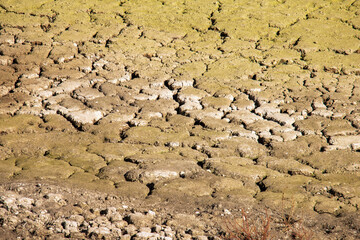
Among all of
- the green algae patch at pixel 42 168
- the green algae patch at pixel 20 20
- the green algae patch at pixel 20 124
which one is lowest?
the green algae patch at pixel 20 124

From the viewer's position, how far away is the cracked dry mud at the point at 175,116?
2.73 meters

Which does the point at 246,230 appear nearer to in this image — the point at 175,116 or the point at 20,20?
the point at 175,116

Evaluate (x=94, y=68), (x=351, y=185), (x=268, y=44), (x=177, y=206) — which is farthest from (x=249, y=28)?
(x=177, y=206)

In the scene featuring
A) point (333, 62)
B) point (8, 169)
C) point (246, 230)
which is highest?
point (246, 230)

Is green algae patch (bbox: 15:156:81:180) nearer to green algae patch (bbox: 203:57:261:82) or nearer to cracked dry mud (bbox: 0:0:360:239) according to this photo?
cracked dry mud (bbox: 0:0:360:239)

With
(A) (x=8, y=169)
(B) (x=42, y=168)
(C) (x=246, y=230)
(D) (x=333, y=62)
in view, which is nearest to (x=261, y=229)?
(C) (x=246, y=230)

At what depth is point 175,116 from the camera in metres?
4.27

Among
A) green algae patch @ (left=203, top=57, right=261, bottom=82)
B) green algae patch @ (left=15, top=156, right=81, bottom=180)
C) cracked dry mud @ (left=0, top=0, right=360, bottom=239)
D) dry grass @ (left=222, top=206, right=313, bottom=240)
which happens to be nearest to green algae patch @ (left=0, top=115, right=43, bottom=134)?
cracked dry mud @ (left=0, top=0, right=360, bottom=239)

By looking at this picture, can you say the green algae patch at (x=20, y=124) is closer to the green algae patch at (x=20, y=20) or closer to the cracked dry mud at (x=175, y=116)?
the cracked dry mud at (x=175, y=116)

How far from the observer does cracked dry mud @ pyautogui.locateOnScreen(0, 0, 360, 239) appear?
2.73 metres

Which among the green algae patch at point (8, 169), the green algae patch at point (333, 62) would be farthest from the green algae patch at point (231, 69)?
the green algae patch at point (8, 169)

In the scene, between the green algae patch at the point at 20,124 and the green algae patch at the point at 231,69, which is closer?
the green algae patch at the point at 20,124

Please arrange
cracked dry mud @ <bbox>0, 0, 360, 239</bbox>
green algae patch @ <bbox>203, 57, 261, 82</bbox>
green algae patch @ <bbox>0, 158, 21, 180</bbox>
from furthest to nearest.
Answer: green algae patch @ <bbox>203, 57, 261, 82</bbox>
green algae patch @ <bbox>0, 158, 21, 180</bbox>
cracked dry mud @ <bbox>0, 0, 360, 239</bbox>

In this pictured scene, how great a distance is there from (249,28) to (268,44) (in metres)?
0.46
